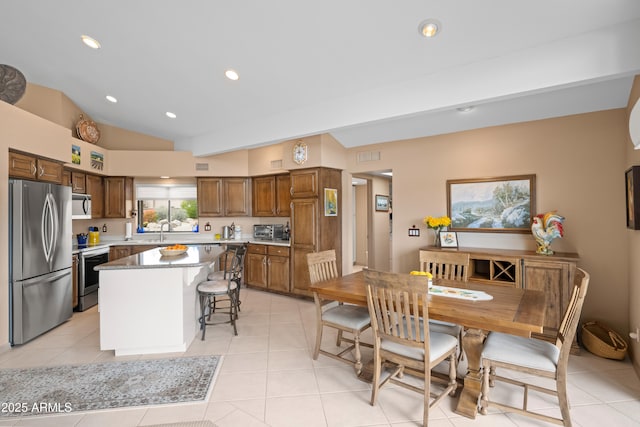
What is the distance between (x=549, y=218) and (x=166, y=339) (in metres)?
4.23

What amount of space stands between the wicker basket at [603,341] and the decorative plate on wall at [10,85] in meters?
6.65

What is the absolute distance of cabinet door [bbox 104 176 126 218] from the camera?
600cm

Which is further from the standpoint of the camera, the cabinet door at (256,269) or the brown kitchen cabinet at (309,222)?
the cabinet door at (256,269)

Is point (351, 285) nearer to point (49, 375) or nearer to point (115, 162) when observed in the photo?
point (49, 375)

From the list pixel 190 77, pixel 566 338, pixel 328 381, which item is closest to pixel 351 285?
pixel 328 381

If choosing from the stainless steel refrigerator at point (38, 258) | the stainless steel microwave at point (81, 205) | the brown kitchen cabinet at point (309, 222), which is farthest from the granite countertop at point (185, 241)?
the stainless steel refrigerator at point (38, 258)

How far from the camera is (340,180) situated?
214 inches

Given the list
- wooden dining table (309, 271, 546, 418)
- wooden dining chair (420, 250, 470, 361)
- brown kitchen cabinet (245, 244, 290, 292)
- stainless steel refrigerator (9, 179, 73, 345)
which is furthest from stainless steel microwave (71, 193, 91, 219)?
wooden dining chair (420, 250, 470, 361)

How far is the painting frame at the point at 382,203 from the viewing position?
7062 millimetres

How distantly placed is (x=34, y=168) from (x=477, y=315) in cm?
487

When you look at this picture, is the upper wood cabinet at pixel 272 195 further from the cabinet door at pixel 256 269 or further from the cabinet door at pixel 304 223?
the cabinet door at pixel 256 269

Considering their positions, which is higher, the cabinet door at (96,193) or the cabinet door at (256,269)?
the cabinet door at (96,193)

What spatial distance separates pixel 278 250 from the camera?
5.52 metres

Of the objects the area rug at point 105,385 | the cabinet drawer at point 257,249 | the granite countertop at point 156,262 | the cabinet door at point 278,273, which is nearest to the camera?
the area rug at point 105,385
